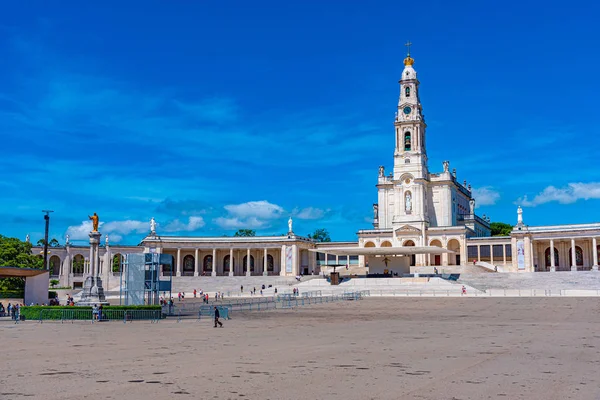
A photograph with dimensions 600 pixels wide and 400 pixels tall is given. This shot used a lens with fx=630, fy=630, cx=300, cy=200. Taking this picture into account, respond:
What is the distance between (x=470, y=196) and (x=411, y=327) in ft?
320

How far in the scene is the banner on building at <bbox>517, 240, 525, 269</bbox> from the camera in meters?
87.5

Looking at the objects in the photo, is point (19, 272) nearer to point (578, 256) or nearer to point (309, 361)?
point (309, 361)

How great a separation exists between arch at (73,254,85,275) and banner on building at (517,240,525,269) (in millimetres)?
69242

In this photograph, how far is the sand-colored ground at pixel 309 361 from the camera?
13.4 meters

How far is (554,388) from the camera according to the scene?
13469mm

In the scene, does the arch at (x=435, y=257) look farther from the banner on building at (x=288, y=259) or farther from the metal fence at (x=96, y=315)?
the metal fence at (x=96, y=315)

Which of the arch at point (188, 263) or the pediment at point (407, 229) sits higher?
the pediment at point (407, 229)

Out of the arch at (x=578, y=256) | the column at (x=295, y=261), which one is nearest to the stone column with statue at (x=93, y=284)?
the column at (x=295, y=261)

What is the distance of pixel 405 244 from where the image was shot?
9762 centimetres

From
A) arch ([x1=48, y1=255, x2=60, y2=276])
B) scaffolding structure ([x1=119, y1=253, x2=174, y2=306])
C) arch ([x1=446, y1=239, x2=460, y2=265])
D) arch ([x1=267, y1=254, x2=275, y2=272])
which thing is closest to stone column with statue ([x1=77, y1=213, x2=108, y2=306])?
scaffolding structure ([x1=119, y1=253, x2=174, y2=306])

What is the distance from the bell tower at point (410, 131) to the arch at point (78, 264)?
54.3 m

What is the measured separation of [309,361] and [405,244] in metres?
81.5

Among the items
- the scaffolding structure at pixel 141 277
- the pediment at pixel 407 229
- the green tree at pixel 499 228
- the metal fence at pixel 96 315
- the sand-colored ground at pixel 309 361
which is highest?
the green tree at pixel 499 228

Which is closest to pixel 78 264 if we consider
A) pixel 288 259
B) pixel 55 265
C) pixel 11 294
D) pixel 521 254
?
pixel 55 265
